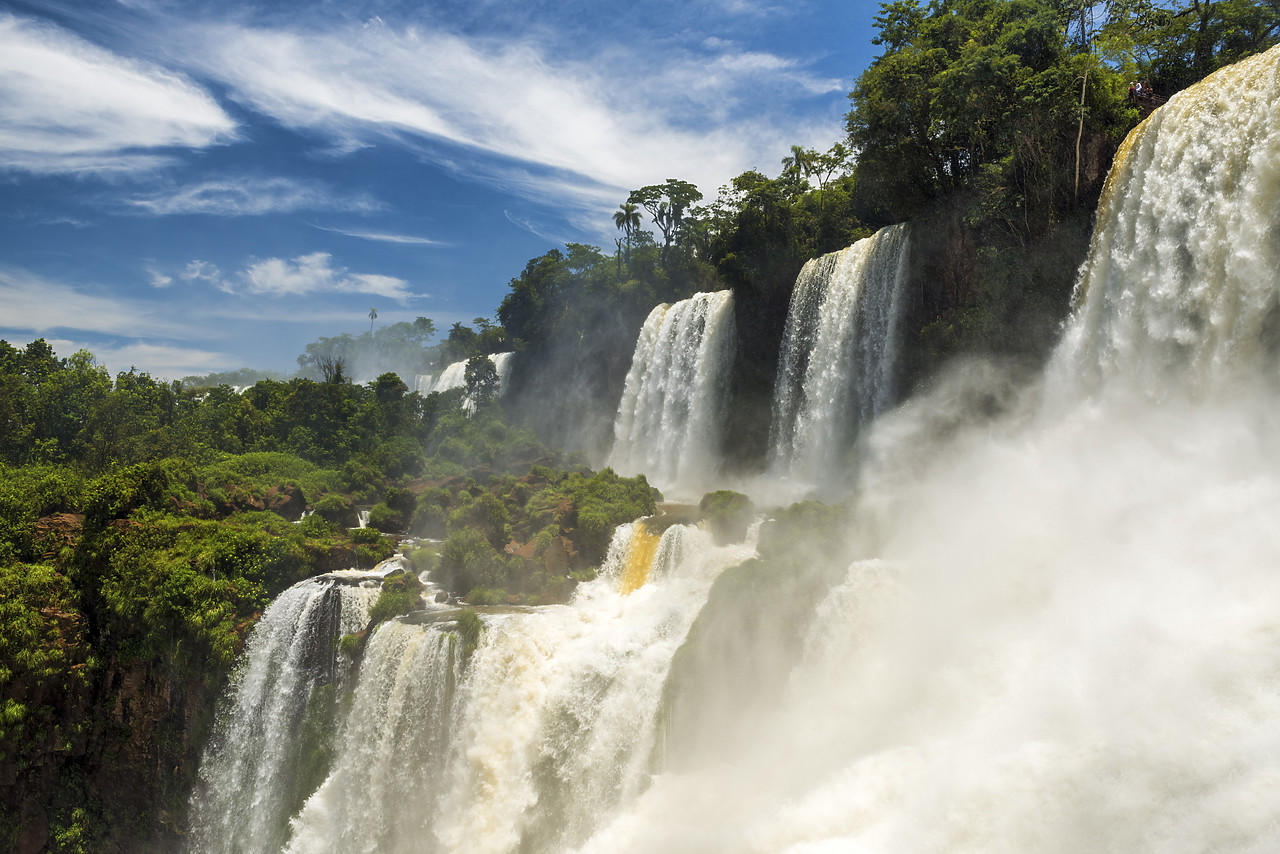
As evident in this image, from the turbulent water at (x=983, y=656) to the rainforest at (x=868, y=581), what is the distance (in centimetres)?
6

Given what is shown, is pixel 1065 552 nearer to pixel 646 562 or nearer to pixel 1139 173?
pixel 1139 173

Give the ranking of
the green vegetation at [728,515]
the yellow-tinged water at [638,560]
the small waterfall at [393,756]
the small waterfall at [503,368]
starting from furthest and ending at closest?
the small waterfall at [503,368]
the green vegetation at [728,515]
the yellow-tinged water at [638,560]
the small waterfall at [393,756]

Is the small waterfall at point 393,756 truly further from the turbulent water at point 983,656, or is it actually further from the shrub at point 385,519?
the shrub at point 385,519

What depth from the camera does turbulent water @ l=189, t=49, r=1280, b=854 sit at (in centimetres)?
848

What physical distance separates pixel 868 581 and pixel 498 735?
734 centimetres

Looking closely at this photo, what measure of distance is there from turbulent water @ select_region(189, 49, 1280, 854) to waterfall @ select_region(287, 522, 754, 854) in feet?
0.17

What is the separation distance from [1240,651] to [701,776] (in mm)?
7654

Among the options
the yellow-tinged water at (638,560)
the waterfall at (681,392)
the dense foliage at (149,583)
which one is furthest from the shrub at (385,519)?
the waterfall at (681,392)

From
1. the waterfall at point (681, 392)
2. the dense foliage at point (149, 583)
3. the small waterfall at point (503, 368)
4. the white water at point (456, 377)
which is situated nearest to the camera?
the dense foliage at point (149, 583)

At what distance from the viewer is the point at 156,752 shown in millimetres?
15031

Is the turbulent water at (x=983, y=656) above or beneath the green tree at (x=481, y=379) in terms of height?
beneath

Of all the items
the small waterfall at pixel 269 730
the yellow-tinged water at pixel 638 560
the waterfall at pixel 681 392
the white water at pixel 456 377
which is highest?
the white water at pixel 456 377

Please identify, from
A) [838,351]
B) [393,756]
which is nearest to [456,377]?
[838,351]

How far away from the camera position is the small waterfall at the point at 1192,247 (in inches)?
419
